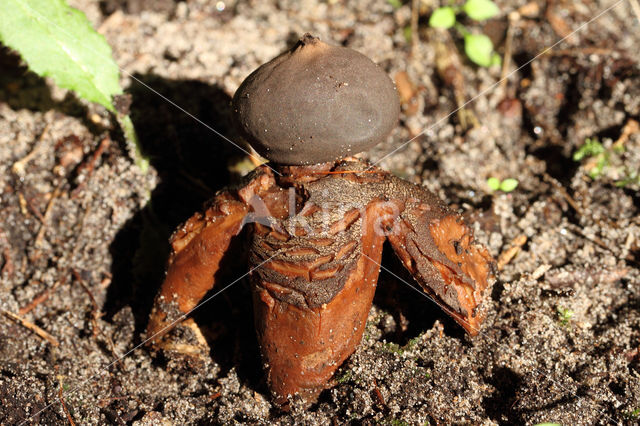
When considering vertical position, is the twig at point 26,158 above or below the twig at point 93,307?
above

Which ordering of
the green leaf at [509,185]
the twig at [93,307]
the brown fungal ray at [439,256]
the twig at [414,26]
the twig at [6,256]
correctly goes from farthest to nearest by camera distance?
the twig at [414,26]
the green leaf at [509,185]
the twig at [6,256]
the twig at [93,307]
the brown fungal ray at [439,256]

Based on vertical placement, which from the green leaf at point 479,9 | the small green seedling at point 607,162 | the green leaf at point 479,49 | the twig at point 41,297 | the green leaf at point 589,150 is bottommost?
the twig at point 41,297

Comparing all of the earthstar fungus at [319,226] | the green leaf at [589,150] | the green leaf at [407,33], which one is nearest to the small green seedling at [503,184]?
the green leaf at [589,150]

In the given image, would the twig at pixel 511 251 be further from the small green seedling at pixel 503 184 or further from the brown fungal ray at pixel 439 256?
the brown fungal ray at pixel 439 256

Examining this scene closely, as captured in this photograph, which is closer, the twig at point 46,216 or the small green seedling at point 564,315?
the small green seedling at point 564,315

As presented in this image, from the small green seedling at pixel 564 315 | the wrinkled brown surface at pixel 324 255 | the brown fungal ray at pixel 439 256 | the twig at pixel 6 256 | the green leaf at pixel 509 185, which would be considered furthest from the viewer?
the green leaf at pixel 509 185

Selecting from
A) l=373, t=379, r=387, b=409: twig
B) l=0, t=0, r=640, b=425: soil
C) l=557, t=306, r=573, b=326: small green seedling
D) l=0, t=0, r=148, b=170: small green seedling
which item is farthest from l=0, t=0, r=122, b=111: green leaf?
l=557, t=306, r=573, b=326: small green seedling

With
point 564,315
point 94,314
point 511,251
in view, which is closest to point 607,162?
point 511,251
